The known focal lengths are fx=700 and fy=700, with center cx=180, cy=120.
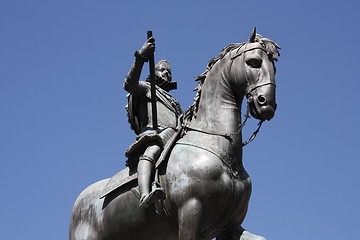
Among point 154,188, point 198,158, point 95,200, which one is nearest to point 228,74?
point 198,158

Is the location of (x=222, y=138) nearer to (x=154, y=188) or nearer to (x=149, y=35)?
(x=154, y=188)

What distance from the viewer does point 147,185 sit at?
33.7ft

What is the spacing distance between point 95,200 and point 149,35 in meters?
2.84

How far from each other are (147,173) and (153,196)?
48 centimetres

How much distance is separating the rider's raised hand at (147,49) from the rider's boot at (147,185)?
1667 millimetres

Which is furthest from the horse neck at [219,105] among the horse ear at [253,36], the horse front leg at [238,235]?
the horse front leg at [238,235]

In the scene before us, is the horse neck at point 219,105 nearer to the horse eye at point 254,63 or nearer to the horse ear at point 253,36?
the horse eye at point 254,63

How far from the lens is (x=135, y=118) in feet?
38.6

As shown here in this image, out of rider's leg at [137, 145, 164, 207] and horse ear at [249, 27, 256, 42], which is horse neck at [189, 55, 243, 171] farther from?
rider's leg at [137, 145, 164, 207]

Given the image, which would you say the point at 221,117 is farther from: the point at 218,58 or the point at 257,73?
the point at 218,58

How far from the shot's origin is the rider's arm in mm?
11070

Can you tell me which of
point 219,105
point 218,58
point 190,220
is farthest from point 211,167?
point 218,58

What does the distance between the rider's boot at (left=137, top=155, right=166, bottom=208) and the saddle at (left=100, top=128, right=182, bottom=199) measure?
0.44 ft

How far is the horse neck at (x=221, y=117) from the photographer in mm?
10320
